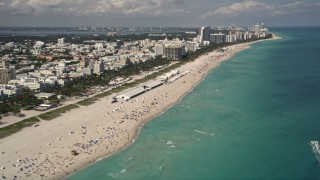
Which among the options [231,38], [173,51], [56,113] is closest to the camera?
[56,113]

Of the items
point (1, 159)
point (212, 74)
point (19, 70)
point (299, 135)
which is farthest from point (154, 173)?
point (19, 70)

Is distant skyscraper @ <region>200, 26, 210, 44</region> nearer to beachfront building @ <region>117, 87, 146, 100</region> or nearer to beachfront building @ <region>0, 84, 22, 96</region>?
beachfront building @ <region>117, 87, 146, 100</region>

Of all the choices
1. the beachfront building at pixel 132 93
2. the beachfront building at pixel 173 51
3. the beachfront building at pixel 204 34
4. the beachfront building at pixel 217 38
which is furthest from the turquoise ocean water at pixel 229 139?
the beachfront building at pixel 217 38

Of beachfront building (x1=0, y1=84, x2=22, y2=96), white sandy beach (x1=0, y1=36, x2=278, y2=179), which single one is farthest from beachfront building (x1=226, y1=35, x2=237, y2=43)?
beachfront building (x1=0, y1=84, x2=22, y2=96)

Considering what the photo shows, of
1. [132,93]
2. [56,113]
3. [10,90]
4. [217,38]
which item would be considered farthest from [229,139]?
[217,38]

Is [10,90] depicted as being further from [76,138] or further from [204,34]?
[204,34]
